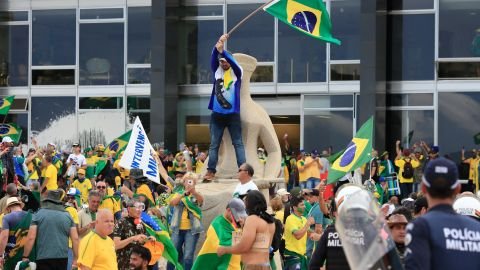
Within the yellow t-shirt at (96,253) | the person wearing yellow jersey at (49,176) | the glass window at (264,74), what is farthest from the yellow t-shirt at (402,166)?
the yellow t-shirt at (96,253)

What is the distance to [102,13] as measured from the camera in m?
36.7

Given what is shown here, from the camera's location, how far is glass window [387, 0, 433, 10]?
3338cm

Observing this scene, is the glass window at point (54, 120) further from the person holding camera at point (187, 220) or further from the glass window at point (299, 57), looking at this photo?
the person holding camera at point (187, 220)

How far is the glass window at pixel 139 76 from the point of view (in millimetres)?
36031

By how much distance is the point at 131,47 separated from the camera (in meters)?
36.4

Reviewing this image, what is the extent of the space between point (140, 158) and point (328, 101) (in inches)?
676

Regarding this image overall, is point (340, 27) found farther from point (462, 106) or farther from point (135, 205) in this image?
point (135, 205)

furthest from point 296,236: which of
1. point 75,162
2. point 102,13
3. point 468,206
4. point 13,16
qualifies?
point 13,16

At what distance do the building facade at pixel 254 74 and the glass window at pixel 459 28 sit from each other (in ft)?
0.09

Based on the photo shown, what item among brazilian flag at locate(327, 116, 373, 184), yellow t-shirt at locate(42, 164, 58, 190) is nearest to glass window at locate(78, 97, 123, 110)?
yellow t-shirt at locate(42, 164, 58, 190)

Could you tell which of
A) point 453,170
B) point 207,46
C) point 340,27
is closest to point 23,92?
point 207,46

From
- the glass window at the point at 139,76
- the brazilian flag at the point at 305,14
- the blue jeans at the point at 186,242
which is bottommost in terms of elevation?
the blue jeans at the point at 186,242

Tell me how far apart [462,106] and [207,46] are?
790 cm

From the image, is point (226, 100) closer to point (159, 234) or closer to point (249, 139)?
point (249, 139)
